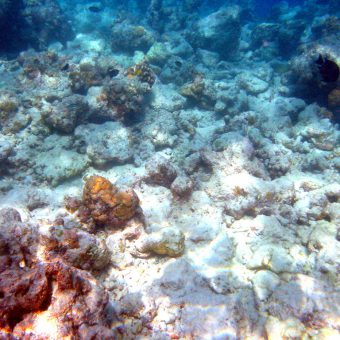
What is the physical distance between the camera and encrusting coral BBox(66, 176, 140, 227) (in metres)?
4.93

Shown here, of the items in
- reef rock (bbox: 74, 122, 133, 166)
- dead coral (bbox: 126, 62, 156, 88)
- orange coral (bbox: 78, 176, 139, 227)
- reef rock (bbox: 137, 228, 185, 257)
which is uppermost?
dead coral (bbox: 126, 62, 156, 88)

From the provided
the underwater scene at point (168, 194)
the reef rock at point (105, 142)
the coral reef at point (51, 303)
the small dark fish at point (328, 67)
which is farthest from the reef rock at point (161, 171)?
the small dark fish at point (328, 67)

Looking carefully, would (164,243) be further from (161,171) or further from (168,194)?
(161,171)

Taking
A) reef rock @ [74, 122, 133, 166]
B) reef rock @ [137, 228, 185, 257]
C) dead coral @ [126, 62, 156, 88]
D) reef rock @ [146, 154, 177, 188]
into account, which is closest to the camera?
reef rock @ [137, 228, 185, 257]

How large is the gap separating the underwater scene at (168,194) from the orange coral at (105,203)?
0.03 metres

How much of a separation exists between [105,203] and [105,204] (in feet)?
0.07

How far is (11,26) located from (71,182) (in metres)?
9.27

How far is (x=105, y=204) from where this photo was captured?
493 centimetres

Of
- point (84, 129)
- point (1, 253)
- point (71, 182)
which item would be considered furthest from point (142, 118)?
point (1, 253)

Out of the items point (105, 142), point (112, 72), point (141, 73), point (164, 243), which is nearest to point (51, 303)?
point (164, 243)

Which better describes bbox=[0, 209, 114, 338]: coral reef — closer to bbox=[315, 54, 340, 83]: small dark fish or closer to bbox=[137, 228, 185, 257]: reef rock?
bbox=[137, 228, 185, 257]: reef rock

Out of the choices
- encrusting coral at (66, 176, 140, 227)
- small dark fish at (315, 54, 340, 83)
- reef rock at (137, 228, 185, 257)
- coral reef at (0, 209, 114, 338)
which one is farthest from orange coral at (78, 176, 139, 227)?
small dark fish at (315, 54, 340, 83)

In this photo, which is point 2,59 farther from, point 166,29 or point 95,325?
point 95,325

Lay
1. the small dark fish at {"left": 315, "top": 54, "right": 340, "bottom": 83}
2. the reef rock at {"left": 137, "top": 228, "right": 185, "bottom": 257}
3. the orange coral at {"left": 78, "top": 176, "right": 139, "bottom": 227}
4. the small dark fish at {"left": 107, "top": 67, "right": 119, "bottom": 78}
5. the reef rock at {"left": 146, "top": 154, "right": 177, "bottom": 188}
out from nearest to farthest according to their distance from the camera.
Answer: the reef rock at {"left": 137, "top": 228, "right": 185, "bottom": 257}, the orange coral at {"left": 78, "top": 176, "right": 139, "bottom": 227}, the reef rock at {"left": 146, "top": 154, "right": 177, "bottom": 188}, the small dark fish at {"left": 315, "top": 54, "right": 340, "bottom": 83}, the small dark fish at {"left": 107, "top": 67, "right": 119, "bottom": 78}
